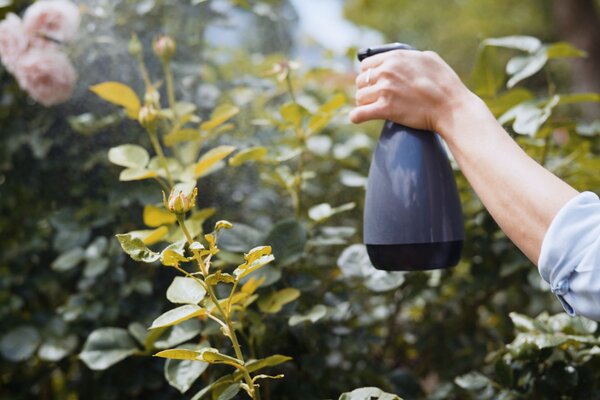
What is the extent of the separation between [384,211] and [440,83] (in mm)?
175

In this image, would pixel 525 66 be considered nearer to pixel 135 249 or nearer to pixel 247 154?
pixel 247 154

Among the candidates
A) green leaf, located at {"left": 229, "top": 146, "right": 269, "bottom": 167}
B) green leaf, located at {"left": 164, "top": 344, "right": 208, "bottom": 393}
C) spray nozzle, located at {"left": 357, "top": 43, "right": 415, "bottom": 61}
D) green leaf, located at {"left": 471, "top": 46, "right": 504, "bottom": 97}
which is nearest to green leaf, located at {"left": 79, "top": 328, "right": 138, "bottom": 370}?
green leaf, located at {"left": 164, "top": 344, "right": 208, "bottom": 393}

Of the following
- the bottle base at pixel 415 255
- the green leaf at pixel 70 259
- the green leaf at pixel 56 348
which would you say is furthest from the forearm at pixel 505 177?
the green leaf at pixel 56 348

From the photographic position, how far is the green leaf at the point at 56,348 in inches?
48.9

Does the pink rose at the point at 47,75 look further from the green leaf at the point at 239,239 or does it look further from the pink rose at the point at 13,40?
the green leaf at the point at 239,239

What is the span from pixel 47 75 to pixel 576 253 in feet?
3.31

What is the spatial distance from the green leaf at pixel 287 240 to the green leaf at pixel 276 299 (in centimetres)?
5

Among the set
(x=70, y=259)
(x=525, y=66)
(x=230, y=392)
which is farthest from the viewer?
(x=70, y=259)

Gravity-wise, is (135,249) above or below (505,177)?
below

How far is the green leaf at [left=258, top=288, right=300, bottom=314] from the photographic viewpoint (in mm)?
920

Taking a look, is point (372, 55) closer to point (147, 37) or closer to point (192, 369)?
point (192, 369)

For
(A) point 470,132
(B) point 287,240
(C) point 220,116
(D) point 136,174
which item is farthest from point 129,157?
(A) point 470,132

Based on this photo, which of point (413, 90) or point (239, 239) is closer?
point (413, 90)

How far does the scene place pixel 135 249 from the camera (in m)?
0.66
